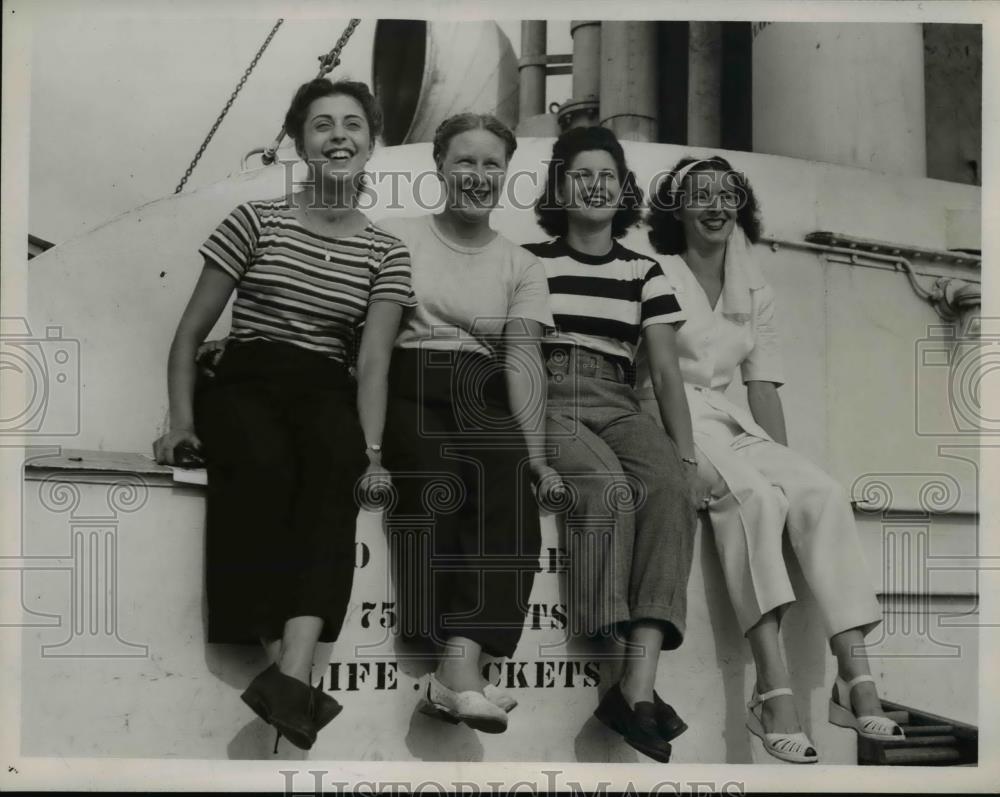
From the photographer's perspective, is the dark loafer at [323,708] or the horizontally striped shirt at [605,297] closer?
the dark loafer at [323,708]

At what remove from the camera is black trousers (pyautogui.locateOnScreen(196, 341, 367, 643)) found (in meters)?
3.89

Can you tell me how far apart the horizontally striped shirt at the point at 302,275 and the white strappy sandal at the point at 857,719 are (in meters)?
1.54

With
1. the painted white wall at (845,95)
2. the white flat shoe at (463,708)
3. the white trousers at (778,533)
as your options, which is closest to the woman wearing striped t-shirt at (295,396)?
the white flat shoe at (463,708)

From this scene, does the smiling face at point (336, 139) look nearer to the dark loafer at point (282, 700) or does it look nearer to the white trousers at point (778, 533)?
the white trousers at point (778, 533)

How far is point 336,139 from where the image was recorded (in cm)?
419

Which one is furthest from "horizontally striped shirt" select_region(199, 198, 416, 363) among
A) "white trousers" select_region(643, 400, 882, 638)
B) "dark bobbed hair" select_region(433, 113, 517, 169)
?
"white trousers" select_region(643, 400, 882, 638)

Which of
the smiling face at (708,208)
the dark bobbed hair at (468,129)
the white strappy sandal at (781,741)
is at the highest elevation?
the dark bobbed hair at (468,129)

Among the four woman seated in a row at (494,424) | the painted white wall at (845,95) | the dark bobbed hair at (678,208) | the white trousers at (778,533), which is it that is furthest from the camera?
the painted white wall at (845,95)

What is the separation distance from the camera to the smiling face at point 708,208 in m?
4.30

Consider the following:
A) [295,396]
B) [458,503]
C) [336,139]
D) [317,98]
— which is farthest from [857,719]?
[317,98]

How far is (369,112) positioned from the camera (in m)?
4.22

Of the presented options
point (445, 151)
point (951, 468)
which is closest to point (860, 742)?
point (951, 468)

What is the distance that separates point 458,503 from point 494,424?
23cm

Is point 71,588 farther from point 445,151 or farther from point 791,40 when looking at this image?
point 791,40
